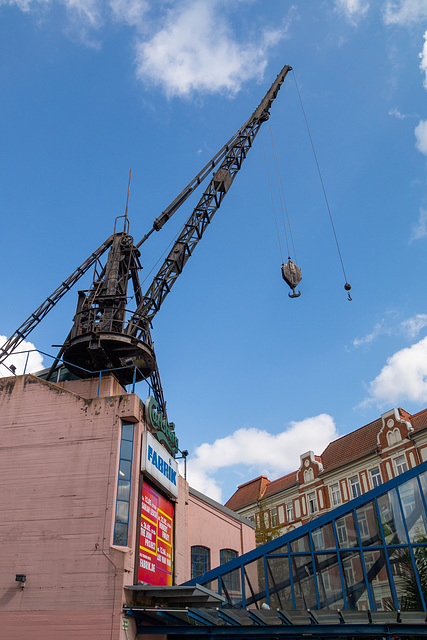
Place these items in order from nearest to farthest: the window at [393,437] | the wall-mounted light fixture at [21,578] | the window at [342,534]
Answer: the wall-mounted light fixture at [21,578]
the window at [342,534]
the window at [393,437]

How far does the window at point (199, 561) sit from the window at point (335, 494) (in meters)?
27.0

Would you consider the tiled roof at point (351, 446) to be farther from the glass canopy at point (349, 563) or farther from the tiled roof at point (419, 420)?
the glass canopy at point (349, 563)

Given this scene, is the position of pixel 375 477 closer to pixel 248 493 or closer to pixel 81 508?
pixel 248 493

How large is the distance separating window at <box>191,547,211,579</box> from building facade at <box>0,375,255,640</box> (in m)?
1.60

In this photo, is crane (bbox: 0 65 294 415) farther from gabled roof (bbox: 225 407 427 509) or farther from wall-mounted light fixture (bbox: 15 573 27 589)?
gabled roof (bbox: 225 407 427 509)

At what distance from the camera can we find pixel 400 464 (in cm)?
4312

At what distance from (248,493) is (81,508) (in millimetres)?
48293

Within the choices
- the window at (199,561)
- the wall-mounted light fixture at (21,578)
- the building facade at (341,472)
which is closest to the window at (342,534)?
the window at (199,561)

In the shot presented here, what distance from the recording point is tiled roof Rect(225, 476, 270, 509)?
199 feet

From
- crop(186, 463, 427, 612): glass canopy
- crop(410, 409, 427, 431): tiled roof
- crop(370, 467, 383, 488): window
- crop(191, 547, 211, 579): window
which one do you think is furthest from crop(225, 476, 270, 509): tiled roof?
crop(186, 463, 427, 612): glass canopy

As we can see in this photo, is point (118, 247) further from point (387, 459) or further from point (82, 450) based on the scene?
point (387, 459)

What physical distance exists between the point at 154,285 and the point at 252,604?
16.4 metres

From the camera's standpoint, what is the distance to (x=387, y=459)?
145ft

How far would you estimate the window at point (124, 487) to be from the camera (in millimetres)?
17578
